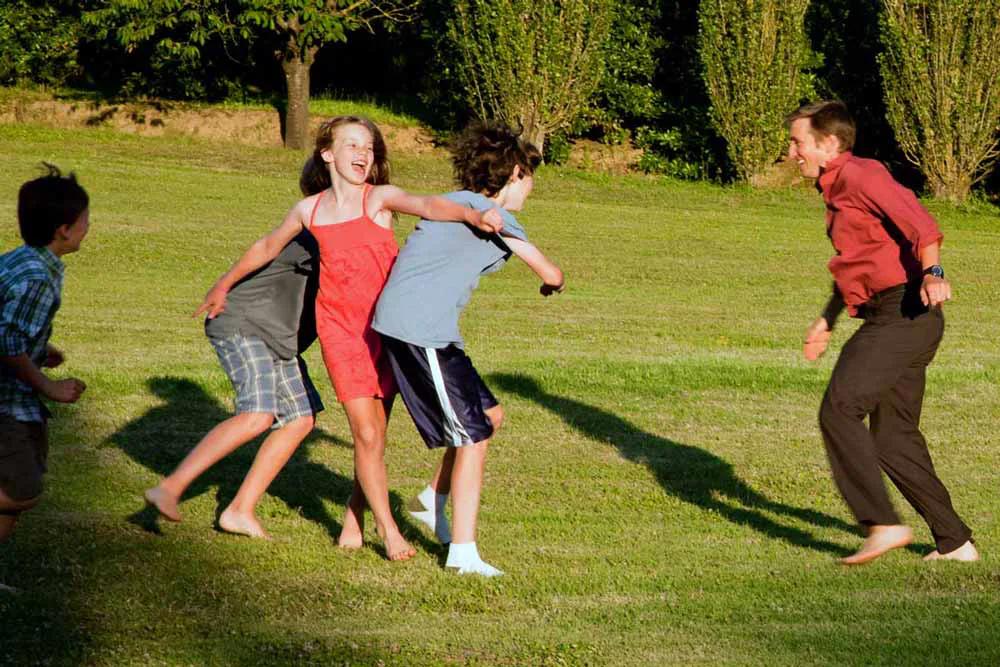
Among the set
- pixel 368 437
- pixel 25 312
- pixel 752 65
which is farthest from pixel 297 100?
pixel 25 312

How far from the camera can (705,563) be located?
6406 millimetres

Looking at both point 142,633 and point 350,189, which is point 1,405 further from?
point 350,189

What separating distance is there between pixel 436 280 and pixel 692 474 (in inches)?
113

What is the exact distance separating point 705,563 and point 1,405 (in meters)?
2.99

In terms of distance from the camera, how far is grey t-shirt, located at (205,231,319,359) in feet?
21.8

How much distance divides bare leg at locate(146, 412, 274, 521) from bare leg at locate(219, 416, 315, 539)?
0.11 metres

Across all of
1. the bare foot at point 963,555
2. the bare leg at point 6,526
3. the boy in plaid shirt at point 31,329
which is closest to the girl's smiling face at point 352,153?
the boy in plaid shirt at point 31,329

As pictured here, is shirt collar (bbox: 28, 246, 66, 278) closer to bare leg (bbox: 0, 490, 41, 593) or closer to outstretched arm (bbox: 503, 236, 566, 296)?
bare leg (bbox: 0, 490, 41, 593)

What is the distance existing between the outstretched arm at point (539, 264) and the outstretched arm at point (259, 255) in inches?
39.1

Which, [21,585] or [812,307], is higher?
[21,585]

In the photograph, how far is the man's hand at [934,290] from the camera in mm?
5785

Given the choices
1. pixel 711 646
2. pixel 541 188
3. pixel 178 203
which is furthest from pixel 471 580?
pixel 541 188

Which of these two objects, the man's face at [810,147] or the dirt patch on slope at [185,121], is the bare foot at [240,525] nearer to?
the man's face at [810,147]

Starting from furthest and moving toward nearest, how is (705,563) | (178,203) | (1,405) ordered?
(178,203), (705,563), (1,405)
